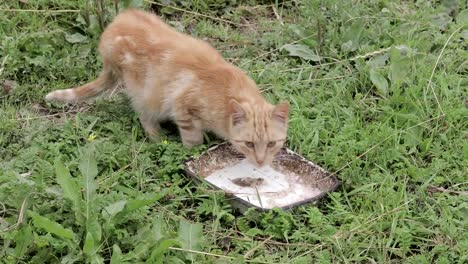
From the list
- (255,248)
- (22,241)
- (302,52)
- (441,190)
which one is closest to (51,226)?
(22,241)

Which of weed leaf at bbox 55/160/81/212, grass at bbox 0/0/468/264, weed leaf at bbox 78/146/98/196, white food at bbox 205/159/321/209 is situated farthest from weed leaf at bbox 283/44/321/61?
weed leaf at bbox 55/160/81/212

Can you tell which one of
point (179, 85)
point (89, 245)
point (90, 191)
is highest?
point (179, 85)

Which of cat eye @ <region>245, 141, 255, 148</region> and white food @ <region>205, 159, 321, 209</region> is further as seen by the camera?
cat eye @ <region>245, 141, 255, 148</region>

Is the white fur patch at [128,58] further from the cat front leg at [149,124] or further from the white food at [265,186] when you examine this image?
the white food at [265,186]

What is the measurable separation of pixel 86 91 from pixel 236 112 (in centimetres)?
140

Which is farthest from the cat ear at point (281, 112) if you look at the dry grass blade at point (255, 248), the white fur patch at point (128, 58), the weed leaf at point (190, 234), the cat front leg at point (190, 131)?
the white fur patch at point (128, 58)

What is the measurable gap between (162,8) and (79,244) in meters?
3.45

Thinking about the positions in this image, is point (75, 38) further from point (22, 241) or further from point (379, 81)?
point (22, 241)

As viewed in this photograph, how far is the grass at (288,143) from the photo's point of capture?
4.43 metres

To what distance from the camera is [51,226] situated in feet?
13.5

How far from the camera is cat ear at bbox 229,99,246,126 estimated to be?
5172mm

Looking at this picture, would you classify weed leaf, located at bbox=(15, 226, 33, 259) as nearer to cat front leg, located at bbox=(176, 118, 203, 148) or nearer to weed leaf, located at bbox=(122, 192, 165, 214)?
weed leaf, located at bbox=(122, 192, 165, 214)

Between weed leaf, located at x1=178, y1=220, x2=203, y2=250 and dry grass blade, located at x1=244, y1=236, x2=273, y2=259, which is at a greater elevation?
weed leaf, located at x1=178, y1=220, x2=203, y2=250

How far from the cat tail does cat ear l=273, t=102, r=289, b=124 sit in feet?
4.75
